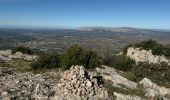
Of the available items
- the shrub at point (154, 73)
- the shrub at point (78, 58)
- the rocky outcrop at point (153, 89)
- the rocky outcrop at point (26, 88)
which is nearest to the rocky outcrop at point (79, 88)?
the rocky outcrop at point (26, 88)

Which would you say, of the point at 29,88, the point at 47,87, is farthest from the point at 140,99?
the point at 29,88

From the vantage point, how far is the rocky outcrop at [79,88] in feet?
69.1

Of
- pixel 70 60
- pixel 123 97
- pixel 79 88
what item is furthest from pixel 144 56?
pixel 79 88

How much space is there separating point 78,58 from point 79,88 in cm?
1197

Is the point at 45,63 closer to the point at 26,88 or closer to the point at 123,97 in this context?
the point at 26,88

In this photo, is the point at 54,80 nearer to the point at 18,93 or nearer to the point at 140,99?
the point at 18,93

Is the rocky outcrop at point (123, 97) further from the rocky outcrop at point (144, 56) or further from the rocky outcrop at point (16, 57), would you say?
the rocky outcrop at point (16, 57)

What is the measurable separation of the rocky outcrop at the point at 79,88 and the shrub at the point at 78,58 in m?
7.92

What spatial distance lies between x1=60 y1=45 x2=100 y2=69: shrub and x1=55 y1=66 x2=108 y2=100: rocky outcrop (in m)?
7.92

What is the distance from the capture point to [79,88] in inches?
848

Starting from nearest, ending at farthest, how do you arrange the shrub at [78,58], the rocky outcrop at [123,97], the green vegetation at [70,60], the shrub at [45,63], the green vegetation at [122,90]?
the rocky outcrop at [123,97] < the green vegetation at [122,90] < the shrub at [78,58] < the green vegetation at [70,60] < the shrub at [45,63]

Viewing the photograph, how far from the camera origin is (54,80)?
25922 millimetres

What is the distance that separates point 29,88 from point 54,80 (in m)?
3.93

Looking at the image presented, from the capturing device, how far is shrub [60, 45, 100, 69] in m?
31.8
